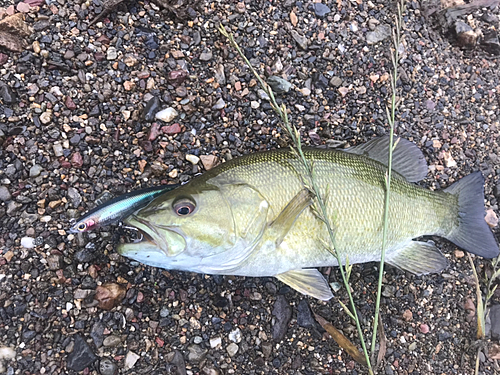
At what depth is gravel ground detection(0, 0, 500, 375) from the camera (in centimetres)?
256

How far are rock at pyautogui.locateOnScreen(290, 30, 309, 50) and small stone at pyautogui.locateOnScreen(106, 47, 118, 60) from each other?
148cm

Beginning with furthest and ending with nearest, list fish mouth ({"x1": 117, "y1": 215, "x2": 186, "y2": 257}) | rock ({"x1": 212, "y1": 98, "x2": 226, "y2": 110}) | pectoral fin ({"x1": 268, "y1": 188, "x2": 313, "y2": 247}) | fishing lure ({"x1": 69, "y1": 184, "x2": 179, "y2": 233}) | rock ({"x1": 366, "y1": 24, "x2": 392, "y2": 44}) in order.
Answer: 1. rock ({"x1": 366, "y1": 24, "x2": 392, "y2": 44})
2. rock ({"x1": 212, "y1": 98, "x2": 226, "y2": 110})
3. fishing lure ({"x1": 69, "y1": 184, "x2": 179, "y2": 233})
4. pectoral fin ({"x1": 268, "y1": 188, "x2": 313, "y2": 247})
5. fish mouth ({"x1": 117, "y1": 215, "x2": 186, "y2": 257})

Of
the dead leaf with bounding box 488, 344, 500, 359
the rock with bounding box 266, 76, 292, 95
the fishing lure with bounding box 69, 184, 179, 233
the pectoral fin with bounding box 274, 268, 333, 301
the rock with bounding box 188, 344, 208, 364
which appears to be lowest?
the dead leaf with bounding box 488, 344, 500, 359

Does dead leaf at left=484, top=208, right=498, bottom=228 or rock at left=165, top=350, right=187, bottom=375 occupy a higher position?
dead leaf at left=484, top=208, right=498, bottom=228

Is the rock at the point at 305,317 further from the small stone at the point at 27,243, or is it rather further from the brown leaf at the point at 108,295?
the small stone at the point at 27,243

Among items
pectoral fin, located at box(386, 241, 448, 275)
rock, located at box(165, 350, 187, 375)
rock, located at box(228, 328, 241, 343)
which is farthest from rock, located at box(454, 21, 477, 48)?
rock, located at box(165, 350, 187, 375)

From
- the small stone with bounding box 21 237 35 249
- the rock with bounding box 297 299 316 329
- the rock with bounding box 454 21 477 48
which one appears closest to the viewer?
the small stone with bounding box 21 237 35 249

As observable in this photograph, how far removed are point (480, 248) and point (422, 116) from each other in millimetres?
1228

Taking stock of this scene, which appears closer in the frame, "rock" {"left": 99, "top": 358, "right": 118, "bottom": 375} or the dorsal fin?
"rock" {"left": 99, "top": 358, "right": 118, "bottom": 375}

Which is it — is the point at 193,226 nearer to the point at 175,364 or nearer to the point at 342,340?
the point at 175,364

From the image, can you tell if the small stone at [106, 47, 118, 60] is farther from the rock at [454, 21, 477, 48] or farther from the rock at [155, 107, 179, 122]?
the rock at [454, 21, 477, 48]

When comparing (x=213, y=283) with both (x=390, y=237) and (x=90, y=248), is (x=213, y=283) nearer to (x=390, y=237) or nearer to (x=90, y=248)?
(x=90, y=248)

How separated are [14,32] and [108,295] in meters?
2.10

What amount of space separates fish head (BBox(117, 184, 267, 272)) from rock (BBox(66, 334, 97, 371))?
909mm
